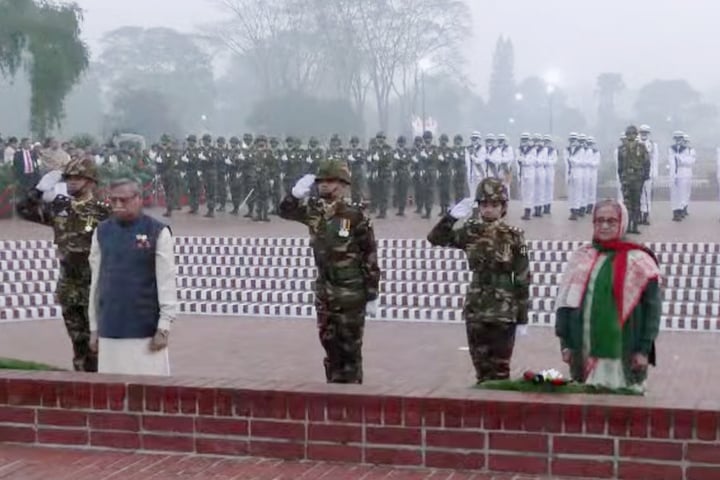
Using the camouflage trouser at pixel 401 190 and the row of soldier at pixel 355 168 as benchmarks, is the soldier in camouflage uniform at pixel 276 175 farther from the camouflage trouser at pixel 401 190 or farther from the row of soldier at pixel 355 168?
the camouflage trouser at pixel 401 190

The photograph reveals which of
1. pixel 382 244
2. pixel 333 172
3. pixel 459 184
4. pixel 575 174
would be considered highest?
pixel 333 172

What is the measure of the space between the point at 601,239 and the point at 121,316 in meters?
2.53

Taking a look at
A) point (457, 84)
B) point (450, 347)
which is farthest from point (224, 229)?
point (457, 84)

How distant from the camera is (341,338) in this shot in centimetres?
621

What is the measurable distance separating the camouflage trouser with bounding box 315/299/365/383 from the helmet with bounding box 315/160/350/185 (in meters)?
0.73

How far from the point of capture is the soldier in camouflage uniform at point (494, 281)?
5.86 metres

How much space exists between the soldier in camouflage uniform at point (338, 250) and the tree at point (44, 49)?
2184 cm

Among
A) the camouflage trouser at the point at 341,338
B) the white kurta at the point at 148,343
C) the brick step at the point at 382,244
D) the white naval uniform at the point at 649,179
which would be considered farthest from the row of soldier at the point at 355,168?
the white kurta at the point at 148,343

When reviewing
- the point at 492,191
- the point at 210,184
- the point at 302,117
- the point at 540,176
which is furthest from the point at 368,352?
the point at 302,117

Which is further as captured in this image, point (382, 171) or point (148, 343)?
point (382, 171)

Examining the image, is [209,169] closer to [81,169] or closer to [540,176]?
[540,176]

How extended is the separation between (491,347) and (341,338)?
0.89 meters

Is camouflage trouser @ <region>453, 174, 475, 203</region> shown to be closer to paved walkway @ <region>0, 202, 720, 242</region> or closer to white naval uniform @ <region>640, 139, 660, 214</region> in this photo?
paved walkway @ <region>0, 202, 720, 242</region>

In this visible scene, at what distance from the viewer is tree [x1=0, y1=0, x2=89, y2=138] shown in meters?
26.0
